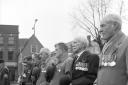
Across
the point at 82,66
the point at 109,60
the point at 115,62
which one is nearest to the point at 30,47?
the point at 82,66

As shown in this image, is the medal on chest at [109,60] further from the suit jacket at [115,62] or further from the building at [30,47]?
the building at [30,47]

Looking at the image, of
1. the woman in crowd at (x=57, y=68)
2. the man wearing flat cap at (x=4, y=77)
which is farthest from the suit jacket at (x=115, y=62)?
the man wearing flat cap at (x=4, y=77)

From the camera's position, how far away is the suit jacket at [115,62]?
380cm

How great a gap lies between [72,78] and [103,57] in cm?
137

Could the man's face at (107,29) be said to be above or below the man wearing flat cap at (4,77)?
above

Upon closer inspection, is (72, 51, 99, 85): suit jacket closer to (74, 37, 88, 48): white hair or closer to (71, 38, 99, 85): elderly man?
(71, 38, 99, 85): elderly man

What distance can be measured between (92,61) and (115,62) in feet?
4.64

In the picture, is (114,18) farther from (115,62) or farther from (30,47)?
(30,47)

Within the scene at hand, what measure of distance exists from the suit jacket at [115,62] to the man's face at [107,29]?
0.08 metres

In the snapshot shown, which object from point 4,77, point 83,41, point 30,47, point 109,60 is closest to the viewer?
point 109,60

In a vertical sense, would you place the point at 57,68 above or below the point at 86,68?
below

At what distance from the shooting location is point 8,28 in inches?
2331

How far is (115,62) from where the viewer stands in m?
3.87

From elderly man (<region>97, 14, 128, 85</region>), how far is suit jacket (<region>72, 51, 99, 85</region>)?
1.13m
